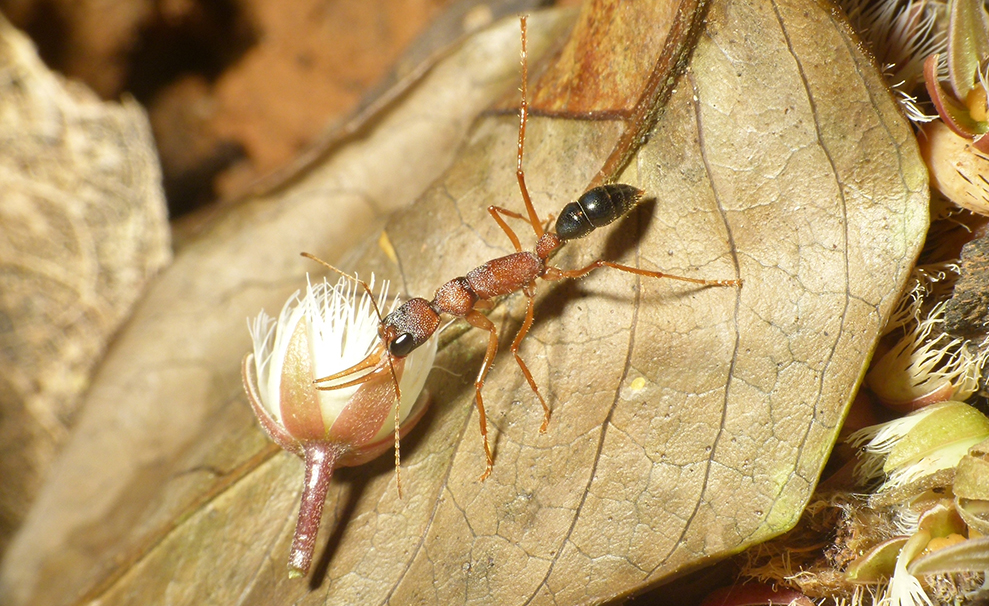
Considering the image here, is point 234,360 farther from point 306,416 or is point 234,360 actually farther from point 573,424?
point 573,424

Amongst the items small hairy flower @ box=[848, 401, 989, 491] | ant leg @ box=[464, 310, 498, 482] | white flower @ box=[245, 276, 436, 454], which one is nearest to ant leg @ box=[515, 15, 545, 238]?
ant leg @ box=[464, 310, 498, 482]

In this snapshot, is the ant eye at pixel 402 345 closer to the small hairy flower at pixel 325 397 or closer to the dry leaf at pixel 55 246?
the small hairy flower at pixel 325 397

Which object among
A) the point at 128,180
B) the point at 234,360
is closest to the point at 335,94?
the point at 128,180

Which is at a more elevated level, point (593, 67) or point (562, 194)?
Result: point (593, 67)

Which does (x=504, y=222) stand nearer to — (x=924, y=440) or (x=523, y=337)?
(x=523, y=337)

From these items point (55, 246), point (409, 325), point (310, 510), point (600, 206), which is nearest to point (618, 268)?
point (600, 206)

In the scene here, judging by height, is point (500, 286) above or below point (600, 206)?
above

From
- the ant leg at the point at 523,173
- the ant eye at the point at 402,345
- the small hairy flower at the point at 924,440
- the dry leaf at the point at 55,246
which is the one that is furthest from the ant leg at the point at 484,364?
the dry leaf at the point at 55,246
